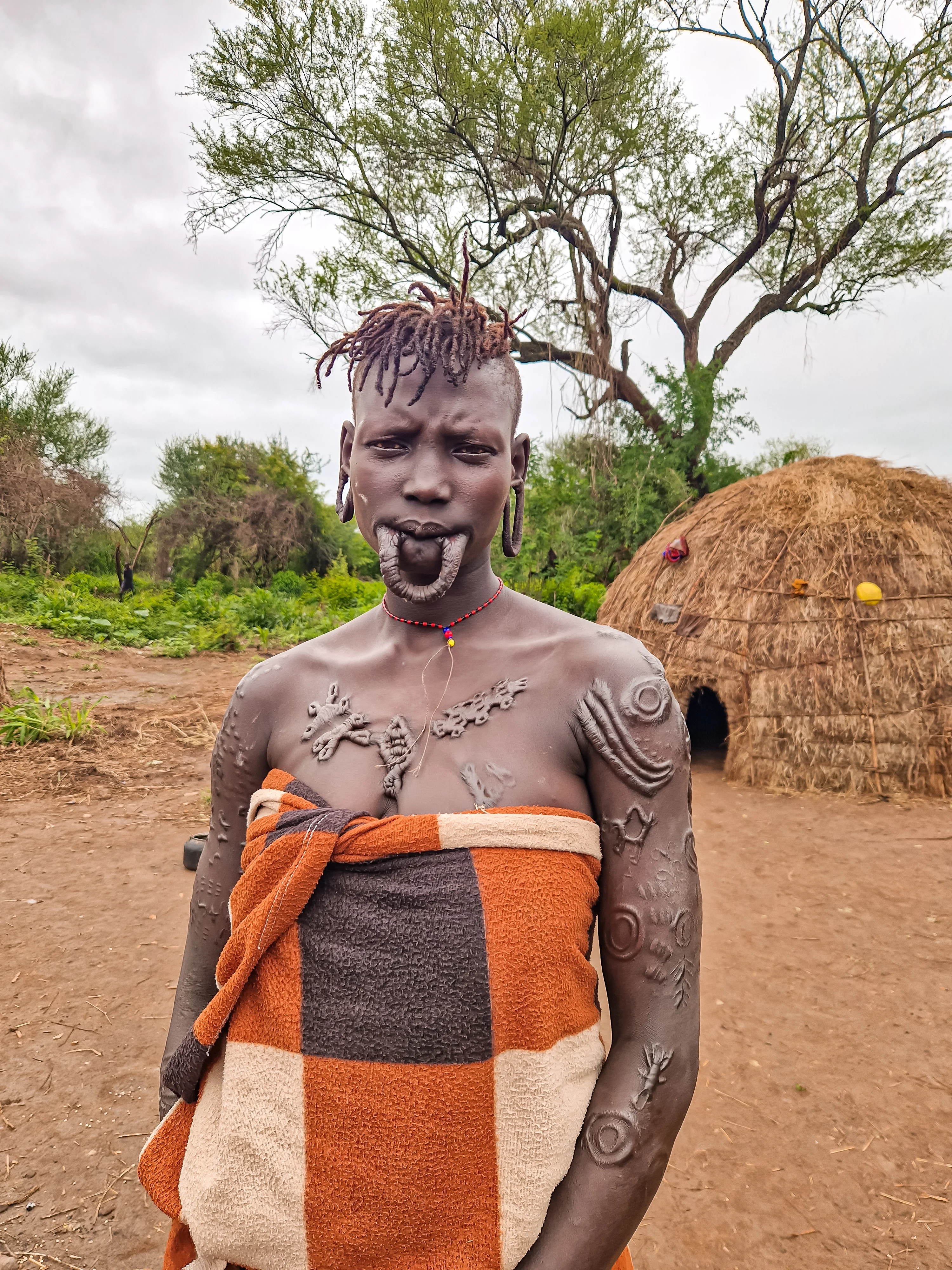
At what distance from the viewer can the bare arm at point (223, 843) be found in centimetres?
123

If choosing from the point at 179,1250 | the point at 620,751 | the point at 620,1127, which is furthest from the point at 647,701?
the point at 179,1250

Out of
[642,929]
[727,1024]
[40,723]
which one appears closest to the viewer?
[642,929]

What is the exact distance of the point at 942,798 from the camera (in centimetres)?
652

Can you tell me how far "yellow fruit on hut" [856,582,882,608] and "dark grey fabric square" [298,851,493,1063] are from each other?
7005mm

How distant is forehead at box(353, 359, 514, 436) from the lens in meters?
1.07

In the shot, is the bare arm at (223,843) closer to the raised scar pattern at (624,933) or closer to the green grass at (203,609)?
the raised scar pattern at (624,933)

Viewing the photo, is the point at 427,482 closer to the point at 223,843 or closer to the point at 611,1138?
the point at 223,843

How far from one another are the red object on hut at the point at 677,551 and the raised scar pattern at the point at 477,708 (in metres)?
7.37

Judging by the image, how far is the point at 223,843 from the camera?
1.28 meters

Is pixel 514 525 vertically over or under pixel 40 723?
over

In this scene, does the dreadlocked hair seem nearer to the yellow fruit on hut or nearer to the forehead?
the forehead

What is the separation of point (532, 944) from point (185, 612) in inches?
643

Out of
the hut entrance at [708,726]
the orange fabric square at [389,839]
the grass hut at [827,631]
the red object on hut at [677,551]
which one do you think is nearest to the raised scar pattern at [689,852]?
the orange fabric square at [389,839]

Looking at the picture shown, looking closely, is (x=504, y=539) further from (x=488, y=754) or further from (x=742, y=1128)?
(x=742, y=1128)
